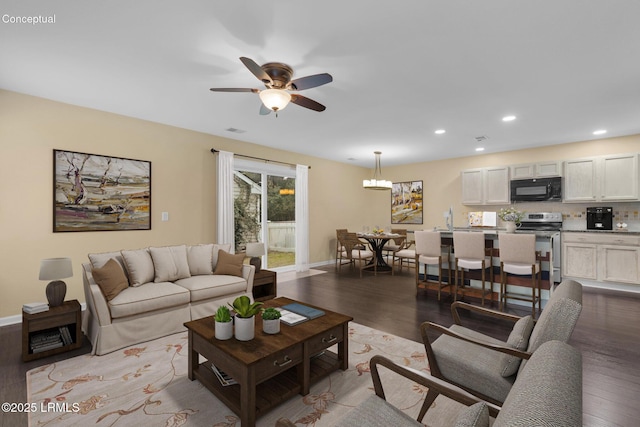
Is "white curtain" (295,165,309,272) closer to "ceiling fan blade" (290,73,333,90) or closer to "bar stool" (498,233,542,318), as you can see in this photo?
"bar stool" (498,233,542,318)

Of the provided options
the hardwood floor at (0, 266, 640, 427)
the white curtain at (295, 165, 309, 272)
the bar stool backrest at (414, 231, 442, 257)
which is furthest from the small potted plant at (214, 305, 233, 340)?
the white curtain at (295, 165, 309, 272)

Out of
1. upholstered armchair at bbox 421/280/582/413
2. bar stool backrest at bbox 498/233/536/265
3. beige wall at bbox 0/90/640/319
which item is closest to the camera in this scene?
upholstered armchair at bbox 421/280/582/413

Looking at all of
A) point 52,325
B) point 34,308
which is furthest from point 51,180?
point 52,325

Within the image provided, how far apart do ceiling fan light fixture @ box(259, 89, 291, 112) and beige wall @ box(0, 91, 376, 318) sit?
2775mm

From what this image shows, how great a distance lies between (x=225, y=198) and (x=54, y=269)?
110 inches

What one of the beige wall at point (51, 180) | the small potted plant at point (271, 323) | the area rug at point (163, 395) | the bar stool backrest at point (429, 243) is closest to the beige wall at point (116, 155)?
the beige wall at point (51, 180)

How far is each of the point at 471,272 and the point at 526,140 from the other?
293 centimetres

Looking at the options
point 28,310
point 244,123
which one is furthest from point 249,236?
point 28,310

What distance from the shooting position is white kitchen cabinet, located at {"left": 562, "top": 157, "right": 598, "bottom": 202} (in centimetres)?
539

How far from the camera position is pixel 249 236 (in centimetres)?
607

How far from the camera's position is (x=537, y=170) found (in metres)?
5.95

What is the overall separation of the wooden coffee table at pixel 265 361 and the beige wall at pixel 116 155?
2771mm

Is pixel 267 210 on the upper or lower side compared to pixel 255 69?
lower

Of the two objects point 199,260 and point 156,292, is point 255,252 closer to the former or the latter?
point 199,260
